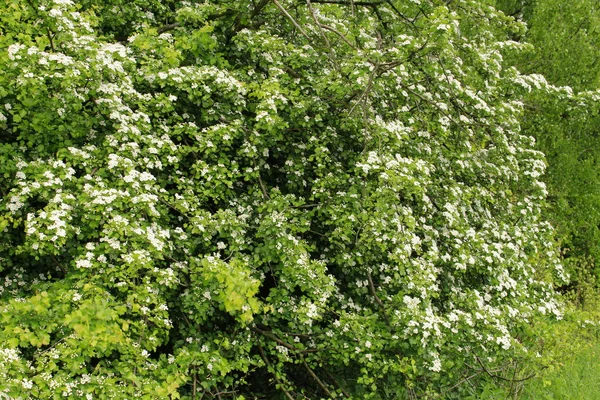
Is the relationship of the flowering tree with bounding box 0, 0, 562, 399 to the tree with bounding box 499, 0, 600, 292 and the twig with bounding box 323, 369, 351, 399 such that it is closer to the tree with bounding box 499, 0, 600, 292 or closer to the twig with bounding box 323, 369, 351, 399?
the twig with bounding box 323, 369, 351, 399

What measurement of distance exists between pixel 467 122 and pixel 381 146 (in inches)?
54.8

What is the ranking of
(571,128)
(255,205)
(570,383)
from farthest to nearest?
(571,128) < (570,383) < (255,205)

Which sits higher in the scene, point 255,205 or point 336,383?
point 255,205

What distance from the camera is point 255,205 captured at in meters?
5.27

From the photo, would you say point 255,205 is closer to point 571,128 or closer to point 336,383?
point 336,383

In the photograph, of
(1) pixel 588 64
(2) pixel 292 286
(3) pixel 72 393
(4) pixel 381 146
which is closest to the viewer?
(3) pixel 72 393

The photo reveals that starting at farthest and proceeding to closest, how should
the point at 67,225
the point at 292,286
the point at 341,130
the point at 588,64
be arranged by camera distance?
the point at 588,64 → the point at 341,130 → the point at 292,286 → the point at 67,225

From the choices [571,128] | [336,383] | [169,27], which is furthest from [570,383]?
[571,128]

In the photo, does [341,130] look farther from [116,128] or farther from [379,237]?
[116,128]

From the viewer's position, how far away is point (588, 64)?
11.5 meters

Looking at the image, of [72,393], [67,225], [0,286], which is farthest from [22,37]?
[72,393]

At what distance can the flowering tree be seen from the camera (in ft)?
12.8

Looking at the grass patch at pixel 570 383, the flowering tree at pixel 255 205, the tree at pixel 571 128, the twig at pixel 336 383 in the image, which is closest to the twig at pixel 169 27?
the flowering tree at pixel 255 205

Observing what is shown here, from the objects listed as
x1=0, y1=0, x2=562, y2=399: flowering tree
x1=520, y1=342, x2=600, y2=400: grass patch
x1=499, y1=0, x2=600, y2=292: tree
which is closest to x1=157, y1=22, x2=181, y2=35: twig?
x1=0, y1=0, x2=562, y2=399: flowering tree
